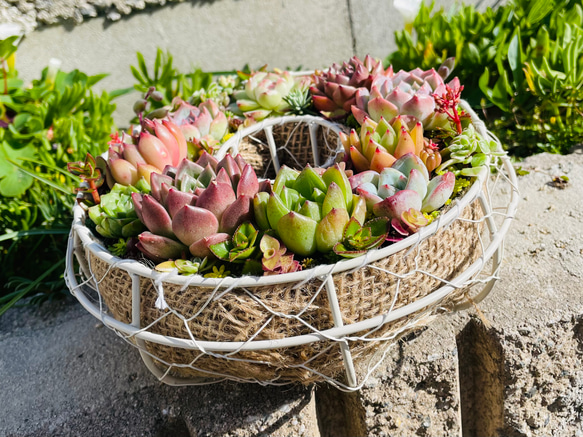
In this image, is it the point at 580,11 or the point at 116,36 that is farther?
the point at 116,36

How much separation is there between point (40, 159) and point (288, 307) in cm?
131

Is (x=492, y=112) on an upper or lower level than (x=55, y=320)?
upper

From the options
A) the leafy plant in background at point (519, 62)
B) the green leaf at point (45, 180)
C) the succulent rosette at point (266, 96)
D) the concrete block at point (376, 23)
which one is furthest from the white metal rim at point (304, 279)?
the concrete block at point (376, 23)

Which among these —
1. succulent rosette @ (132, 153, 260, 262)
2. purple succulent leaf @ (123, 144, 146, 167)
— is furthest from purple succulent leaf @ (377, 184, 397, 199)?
purple succulent leaf @ (123, 144, 146, 167)

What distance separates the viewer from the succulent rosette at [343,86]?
53.7 inches

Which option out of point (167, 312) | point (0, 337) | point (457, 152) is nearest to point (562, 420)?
point (457, 152)

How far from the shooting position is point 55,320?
154 centimetres

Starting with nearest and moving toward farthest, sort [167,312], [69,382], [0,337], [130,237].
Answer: [167,312], [130,237], [69,382], [0,337]

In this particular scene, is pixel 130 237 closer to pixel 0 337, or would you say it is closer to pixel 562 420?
pixel 0 337

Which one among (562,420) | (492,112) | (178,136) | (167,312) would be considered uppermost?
(178,136)

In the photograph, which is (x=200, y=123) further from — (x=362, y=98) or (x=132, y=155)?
(x=362, y=98)

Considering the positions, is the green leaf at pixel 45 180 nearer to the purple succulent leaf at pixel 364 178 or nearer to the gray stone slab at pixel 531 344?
the purple succulent leaf at pixel 364 178

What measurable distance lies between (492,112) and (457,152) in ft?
3.83

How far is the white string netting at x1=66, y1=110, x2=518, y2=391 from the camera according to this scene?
34.0 inches
